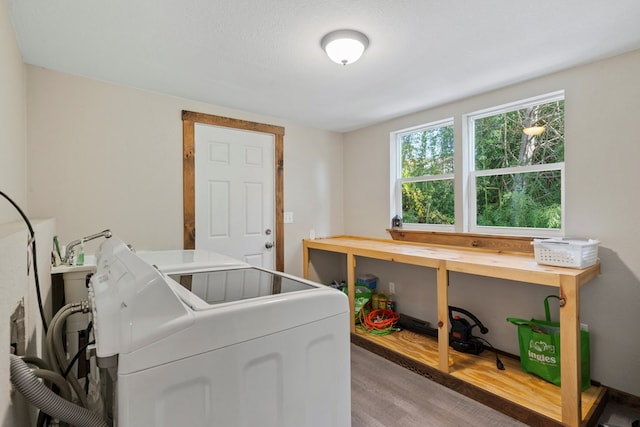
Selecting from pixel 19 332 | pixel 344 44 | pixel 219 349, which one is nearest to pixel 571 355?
pixel 219 349

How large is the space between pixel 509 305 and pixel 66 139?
11.8ft

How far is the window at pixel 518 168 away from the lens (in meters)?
2.41

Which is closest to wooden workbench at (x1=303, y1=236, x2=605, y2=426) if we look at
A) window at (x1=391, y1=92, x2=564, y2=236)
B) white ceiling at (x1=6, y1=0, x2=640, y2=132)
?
window at (x1=391, y1=92, x2=564, y2=236)

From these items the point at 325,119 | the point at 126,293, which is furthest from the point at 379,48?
the point at 126,293

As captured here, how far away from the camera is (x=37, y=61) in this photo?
211cm

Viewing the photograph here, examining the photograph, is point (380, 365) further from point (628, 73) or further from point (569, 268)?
point (628, 73)

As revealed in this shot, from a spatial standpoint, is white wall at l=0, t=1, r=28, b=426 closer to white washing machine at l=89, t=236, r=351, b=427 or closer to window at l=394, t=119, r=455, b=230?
white washing machine at l=89, t=236, r=351, b=427

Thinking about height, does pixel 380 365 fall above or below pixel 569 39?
below

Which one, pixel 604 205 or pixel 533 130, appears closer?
pixel 604 205

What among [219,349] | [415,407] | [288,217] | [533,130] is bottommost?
[415,407]

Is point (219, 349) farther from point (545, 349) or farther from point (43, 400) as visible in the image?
point (545, 349)

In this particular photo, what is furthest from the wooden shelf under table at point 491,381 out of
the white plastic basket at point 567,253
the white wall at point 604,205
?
the white plastic basket at point 567,253

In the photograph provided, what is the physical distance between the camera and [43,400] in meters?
0.72

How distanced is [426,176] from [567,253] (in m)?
1.55
